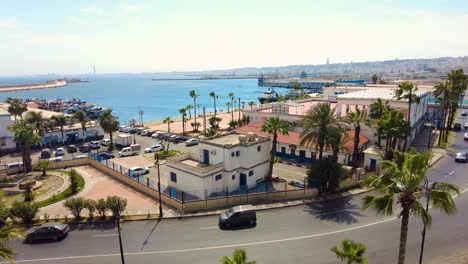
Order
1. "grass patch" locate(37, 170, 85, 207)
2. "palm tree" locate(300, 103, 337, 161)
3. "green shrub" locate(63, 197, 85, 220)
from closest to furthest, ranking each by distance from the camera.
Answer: "green shrub" locate(63, 197, 85, 220) < "grass patch" locate(37, 170, 85, 207) < "palm tree" locate(300, 103, 337, 161)

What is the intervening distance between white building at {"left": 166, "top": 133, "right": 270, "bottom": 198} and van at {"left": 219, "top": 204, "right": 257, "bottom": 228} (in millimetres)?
6597

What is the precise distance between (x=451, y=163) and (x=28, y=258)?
2188 inches

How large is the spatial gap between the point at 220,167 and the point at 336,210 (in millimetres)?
14092

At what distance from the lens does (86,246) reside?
27.2 metres

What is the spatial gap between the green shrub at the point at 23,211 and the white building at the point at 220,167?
15.3m

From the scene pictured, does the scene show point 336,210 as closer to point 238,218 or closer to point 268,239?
point 268,239

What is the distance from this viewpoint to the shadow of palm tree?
3125cm

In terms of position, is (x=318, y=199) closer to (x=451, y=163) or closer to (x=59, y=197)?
(x=451, y=163)

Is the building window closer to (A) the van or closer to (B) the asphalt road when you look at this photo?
(B) the asphalt road

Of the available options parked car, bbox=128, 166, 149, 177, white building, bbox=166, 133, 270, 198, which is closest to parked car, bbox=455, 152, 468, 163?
white building, bbox=166, 133, 270, 198

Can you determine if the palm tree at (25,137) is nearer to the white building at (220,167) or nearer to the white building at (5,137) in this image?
the white building at (5,137)

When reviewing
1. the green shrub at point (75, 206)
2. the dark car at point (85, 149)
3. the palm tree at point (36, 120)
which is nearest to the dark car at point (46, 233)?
the green shrub at point (75, 206)

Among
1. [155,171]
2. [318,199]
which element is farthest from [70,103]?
[318,199]

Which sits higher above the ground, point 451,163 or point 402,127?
point 402,127
